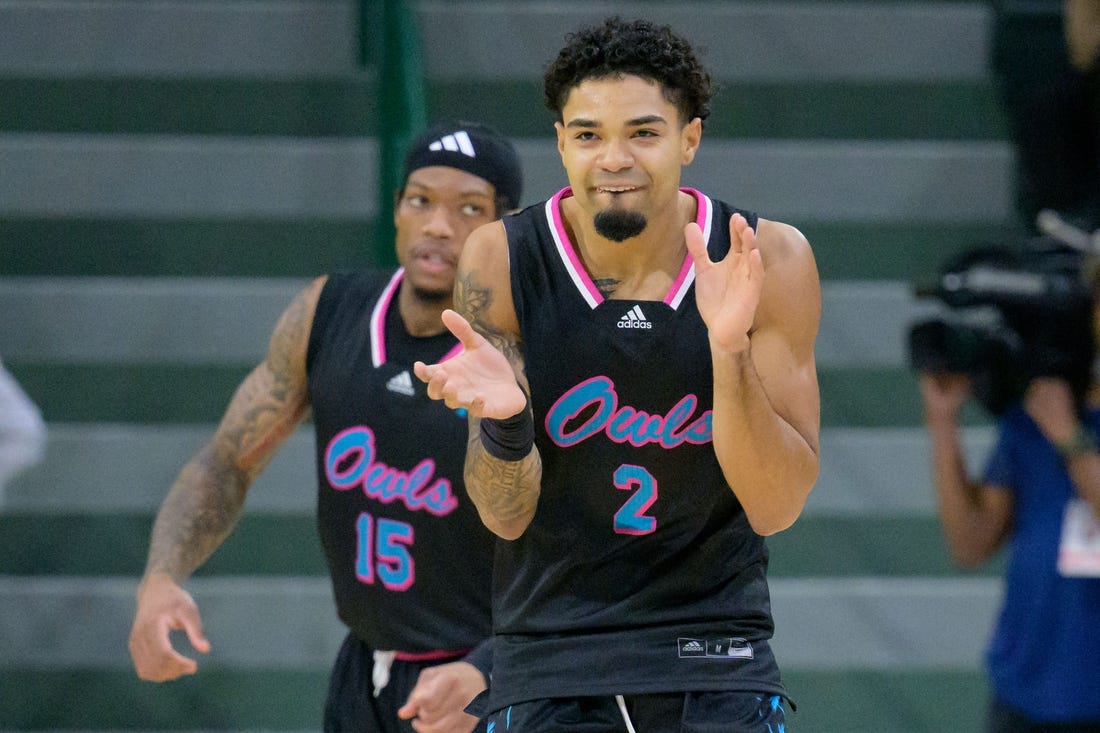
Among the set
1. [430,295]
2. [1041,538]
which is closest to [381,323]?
[430,295]

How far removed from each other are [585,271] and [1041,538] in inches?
63.3

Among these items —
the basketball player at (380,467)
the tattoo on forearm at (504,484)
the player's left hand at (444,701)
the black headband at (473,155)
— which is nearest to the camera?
the tattoo on forearm at (504,484)

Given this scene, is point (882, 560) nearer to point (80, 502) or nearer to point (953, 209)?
point (953, 209)

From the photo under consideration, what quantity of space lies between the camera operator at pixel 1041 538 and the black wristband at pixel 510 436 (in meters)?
1.70

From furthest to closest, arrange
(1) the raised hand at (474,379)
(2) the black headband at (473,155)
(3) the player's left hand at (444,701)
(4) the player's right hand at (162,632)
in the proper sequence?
(2) the black headband at (473,155) → (4) the player's right hand at (162,632) → (3) the player's left hand at (444,701) → (1) the raised hand at (474,379)

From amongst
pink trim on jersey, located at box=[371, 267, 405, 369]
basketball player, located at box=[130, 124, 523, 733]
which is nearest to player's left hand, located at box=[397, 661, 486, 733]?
basketball player, located at box=[130, 124, 523, 733]

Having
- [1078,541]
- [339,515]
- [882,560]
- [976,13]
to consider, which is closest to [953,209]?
[976,13]

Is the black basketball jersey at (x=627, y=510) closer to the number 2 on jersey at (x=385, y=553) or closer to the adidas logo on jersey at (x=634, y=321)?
the adidas logo on jersey at (x=634, y=321)

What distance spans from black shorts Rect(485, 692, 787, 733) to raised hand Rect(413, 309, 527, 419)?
0.51m

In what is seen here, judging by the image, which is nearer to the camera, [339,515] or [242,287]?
[339,515]

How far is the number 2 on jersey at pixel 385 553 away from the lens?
3359mm

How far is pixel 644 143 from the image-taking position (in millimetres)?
2613

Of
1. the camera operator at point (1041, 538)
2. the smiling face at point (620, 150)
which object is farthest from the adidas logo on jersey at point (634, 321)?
the camera operator at point (1041, 538)

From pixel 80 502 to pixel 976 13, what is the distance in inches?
132
